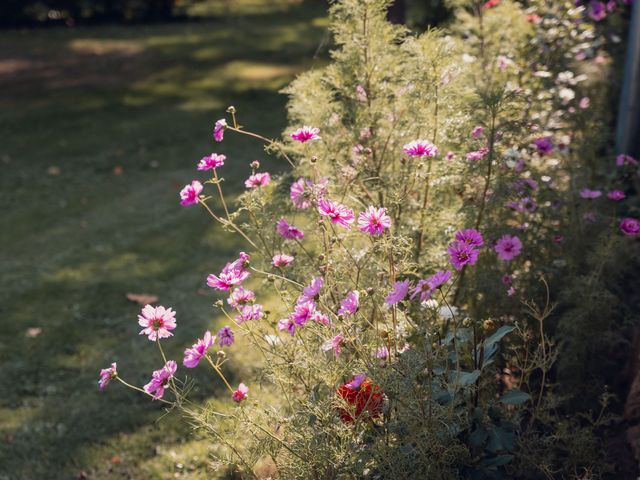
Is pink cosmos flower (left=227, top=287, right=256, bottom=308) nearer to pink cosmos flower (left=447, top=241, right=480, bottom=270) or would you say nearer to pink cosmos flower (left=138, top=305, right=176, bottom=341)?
pink cosmos flower (left=138, top=305, right=176, bottom=341)

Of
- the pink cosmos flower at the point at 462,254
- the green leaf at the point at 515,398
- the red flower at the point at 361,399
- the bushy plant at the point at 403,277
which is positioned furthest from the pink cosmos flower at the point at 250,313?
the green leaf at the point at 515,398

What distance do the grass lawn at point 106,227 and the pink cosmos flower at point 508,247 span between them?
1.48 metres

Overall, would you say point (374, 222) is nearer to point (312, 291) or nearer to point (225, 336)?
point (312, 291)

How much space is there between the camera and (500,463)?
7.11ft

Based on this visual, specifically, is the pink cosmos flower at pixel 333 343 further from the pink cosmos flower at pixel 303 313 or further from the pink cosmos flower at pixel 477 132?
the pink cosmos flower at pixel 477 132

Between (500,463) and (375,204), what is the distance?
3.70 ft

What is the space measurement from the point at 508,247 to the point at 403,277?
42cm

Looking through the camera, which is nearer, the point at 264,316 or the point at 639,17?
the point at 264,316

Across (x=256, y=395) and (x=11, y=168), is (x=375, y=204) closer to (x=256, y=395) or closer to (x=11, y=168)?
(x=256, y=395)

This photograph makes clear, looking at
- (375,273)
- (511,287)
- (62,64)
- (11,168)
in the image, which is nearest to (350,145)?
(375,273)

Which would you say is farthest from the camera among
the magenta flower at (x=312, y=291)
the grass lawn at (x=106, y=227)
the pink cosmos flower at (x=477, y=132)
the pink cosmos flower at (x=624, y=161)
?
the grass lawn at (x=106, y=227)

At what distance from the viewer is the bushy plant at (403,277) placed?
2150mm

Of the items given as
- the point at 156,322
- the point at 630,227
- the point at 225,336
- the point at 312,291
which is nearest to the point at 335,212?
the point at 312,291

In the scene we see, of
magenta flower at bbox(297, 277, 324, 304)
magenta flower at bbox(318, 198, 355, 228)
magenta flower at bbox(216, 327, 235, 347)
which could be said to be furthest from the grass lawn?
magenta flower at bbox(318, 198, 355, 228)
